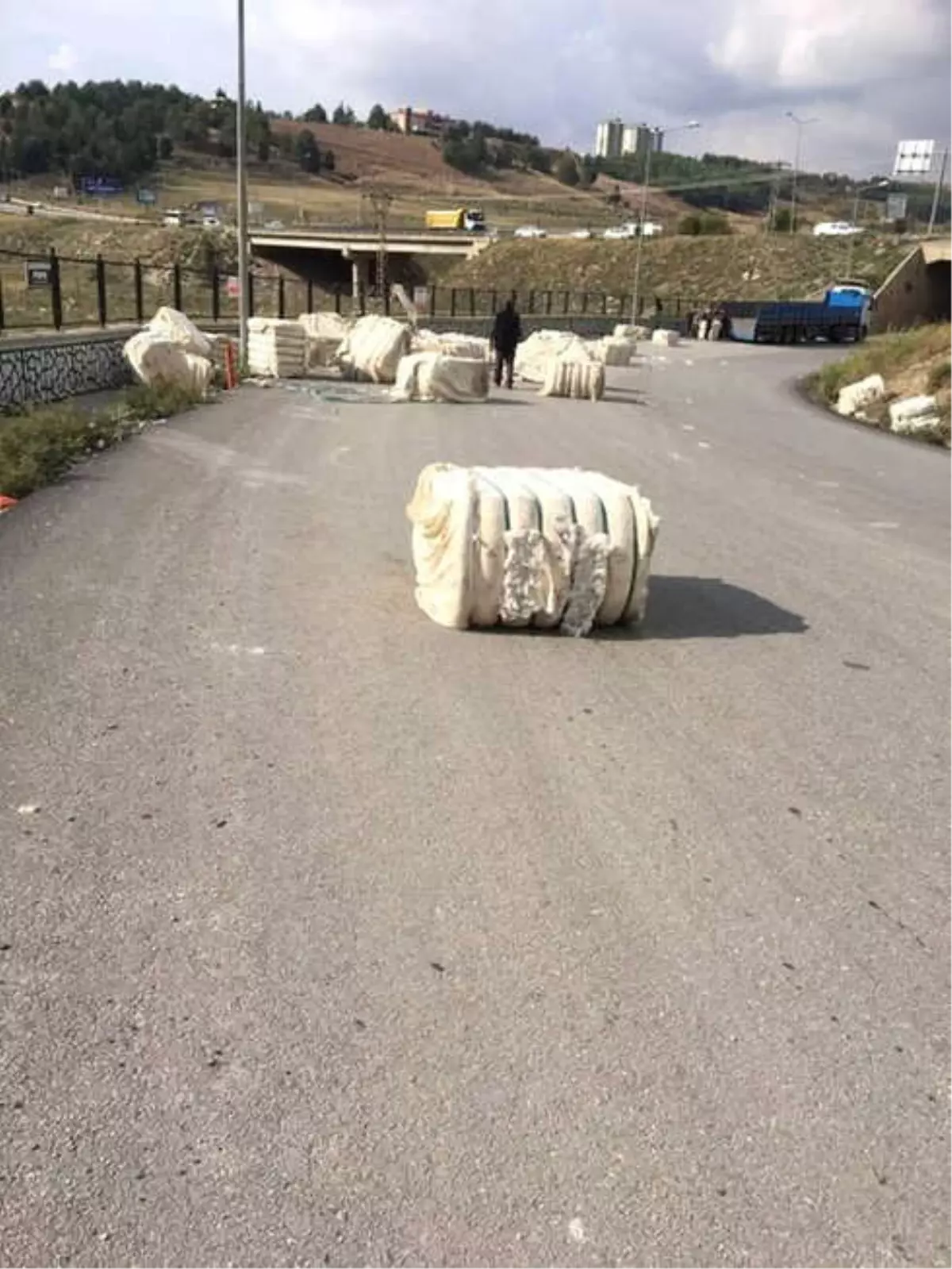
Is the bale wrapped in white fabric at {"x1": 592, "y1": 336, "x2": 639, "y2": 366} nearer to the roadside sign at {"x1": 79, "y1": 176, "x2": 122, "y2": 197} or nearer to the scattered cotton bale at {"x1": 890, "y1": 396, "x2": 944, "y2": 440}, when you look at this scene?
the scattered cotton bale at {"x1": 890, "y1": 396, "x2": 944, "y2": 440}

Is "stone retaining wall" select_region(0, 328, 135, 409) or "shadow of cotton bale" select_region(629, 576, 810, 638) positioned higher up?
"stone retaining wall" select_region(0, 328, 135, 409)

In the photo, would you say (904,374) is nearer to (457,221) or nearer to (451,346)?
(451,346)

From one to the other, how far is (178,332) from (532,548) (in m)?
19.7

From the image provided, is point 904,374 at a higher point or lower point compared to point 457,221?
lower

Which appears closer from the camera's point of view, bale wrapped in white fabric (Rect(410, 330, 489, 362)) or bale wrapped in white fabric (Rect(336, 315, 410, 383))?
bale wrapped in white fabric (Rect(336, 315, 410, 383))

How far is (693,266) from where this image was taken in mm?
103438

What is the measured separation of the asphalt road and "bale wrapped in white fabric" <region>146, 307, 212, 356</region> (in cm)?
1659

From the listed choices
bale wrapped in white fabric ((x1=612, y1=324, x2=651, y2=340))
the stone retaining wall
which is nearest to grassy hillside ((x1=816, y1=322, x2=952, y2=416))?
the stone retaining wall

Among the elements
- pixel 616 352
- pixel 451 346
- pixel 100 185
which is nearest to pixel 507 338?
pixel 451 346

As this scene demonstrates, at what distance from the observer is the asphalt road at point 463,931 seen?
2.84 m

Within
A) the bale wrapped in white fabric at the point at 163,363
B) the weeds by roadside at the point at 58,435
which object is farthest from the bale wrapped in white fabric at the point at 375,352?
the weeds by roadside at the point at 58,435

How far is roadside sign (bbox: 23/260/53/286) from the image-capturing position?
26519 mm

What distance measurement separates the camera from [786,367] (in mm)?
45281

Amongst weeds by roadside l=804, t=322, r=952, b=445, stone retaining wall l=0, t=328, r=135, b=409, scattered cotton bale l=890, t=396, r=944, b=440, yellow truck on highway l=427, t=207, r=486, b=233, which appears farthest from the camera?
yellow truck on highway l=427, t=207, r=486, b=233
